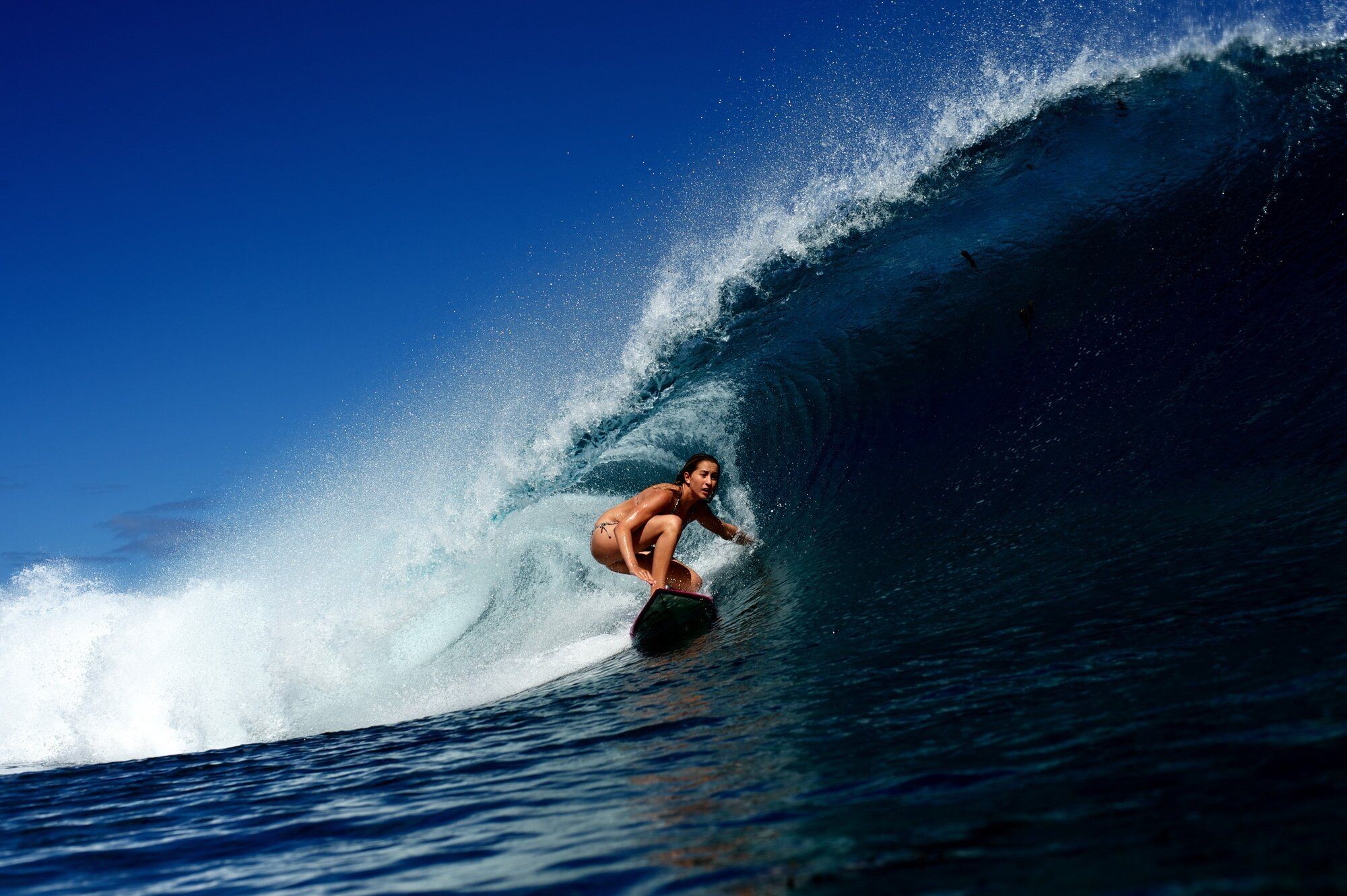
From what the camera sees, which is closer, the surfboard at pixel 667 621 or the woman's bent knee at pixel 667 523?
the surfboard at pixel 667 621

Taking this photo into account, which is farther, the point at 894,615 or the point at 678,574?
the point at 678,574

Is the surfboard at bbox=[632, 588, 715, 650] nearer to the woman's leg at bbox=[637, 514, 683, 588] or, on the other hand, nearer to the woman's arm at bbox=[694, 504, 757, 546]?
the woman's leg at bbox=[637, 514, 683, 588]

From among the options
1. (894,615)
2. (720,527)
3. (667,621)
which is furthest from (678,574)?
(894,615)

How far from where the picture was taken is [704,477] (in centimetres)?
600

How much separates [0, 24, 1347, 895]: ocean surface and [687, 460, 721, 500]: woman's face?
0.82 meters

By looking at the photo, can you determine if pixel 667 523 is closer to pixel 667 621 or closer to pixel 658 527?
pixel 658 527

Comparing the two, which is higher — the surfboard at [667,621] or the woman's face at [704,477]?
the woman's face at [704,477]

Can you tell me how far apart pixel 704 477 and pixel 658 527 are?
0.48 metres

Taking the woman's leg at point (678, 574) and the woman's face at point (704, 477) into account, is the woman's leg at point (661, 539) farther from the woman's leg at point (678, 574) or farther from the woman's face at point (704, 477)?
the woman's face at point (704, 477)

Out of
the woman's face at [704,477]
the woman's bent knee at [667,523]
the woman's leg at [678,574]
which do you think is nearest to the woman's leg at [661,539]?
the woman's bent knee at [667,523]

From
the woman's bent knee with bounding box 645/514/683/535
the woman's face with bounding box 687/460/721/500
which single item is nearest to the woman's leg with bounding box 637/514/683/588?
the woman's bent knee with bounding box 645/514/683/535

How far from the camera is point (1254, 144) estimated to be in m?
8.38

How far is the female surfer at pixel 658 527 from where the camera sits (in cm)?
592

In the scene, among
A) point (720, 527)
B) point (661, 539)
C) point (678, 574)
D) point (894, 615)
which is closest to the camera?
point (894, 615)
